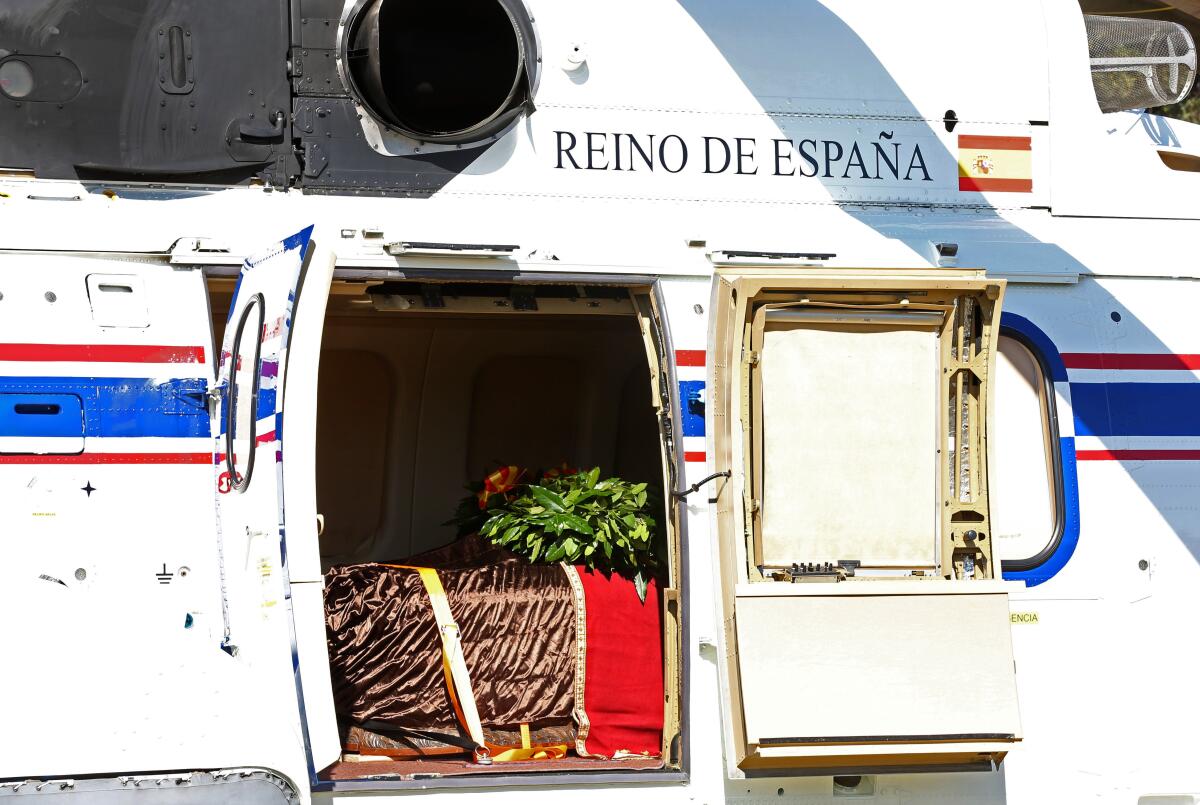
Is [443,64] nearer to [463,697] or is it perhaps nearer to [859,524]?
[859,524]

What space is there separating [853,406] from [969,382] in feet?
1.43

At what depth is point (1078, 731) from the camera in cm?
483

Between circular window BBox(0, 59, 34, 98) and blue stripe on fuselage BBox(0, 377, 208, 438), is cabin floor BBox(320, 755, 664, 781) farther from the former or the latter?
circular window BBox(0, 59, 34, 98)

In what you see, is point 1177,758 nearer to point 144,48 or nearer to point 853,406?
point 853,406

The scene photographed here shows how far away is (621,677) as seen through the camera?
194 inches

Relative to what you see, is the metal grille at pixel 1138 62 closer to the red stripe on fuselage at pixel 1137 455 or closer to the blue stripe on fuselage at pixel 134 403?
the red stripe on fuselage at pixel 1137 455

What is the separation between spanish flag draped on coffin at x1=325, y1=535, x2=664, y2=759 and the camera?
4.79m

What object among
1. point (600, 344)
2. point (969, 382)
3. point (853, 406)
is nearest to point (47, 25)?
point (853, 406)

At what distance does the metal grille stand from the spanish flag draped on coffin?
2.80 meters

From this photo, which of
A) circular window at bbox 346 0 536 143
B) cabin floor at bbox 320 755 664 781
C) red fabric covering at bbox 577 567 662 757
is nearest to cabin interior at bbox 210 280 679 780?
red fabric covering at bbox 577 567 662 757

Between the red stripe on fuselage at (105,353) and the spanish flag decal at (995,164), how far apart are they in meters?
2.87

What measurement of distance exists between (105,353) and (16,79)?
0.94 metres

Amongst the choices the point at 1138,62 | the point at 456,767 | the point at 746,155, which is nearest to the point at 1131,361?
the point at 1138,62

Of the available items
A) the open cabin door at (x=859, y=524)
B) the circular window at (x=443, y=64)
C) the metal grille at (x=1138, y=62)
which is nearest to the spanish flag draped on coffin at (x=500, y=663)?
the open cabin door at (x=859, y=524)
